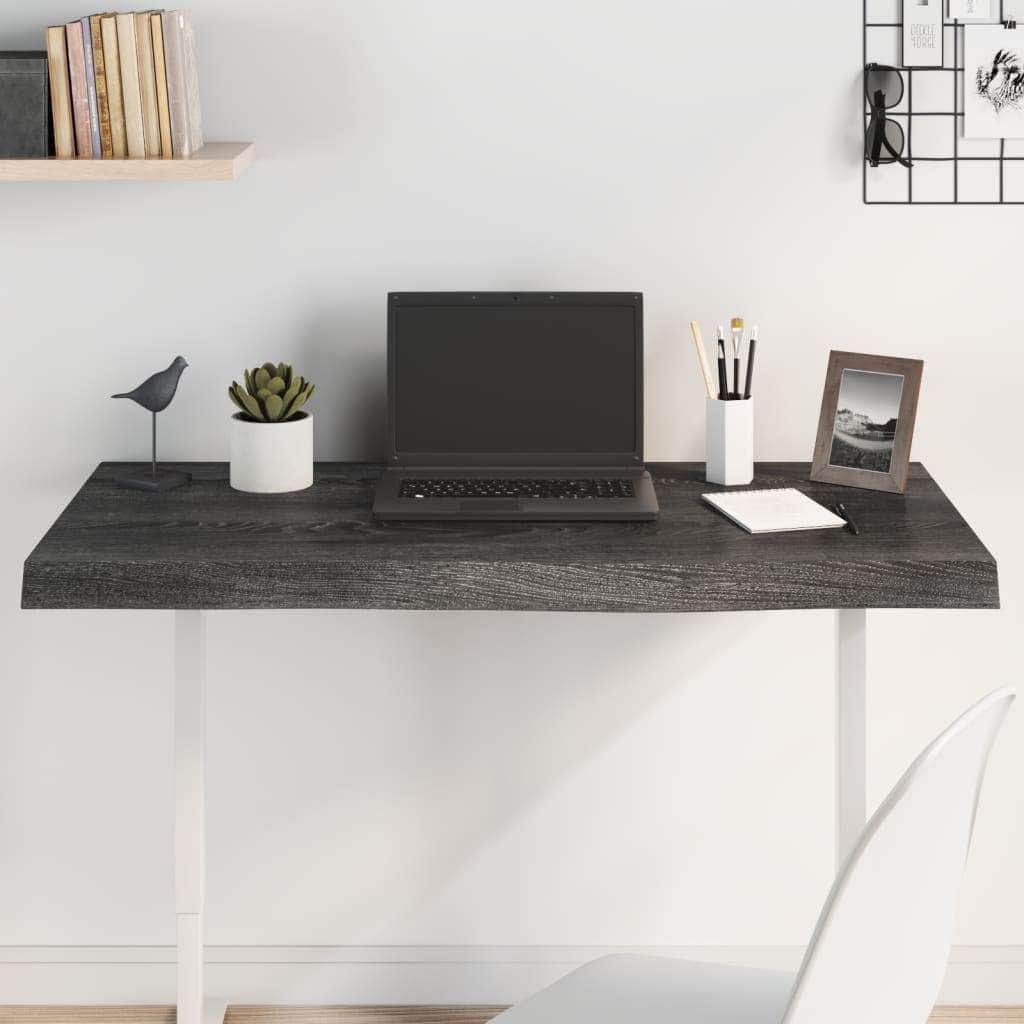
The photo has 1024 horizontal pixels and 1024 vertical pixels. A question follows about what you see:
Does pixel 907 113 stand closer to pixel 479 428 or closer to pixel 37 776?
pixel 479 428

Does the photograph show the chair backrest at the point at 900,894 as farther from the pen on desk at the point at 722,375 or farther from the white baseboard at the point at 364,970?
the white baseboard at the point at 364,970

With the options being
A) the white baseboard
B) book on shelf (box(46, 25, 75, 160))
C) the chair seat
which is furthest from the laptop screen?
the white baseboard

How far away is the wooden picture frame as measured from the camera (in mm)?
1977

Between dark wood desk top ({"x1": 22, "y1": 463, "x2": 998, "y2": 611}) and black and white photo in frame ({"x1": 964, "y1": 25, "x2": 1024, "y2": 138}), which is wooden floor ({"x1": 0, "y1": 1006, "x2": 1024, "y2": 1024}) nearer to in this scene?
dark wood desk top ({"x1": 22, "y1": 463, "x2": 998, "y2": 611})

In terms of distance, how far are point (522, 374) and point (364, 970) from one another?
1020 mm

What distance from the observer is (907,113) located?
81.2 inches

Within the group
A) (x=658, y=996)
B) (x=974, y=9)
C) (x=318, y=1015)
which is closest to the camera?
(x=658, y=996)

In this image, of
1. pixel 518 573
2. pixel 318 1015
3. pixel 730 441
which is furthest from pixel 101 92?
pixel 318 1015

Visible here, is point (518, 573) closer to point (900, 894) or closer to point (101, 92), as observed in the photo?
point (900, 894)

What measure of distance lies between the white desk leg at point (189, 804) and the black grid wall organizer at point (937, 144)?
1.18 meters

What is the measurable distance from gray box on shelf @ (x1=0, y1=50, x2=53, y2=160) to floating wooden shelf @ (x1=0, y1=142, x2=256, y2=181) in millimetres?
45

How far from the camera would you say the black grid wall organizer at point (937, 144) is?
2.05m

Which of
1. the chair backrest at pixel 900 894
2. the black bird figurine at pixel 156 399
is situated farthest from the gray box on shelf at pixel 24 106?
the chair backrest at pixel 900 894

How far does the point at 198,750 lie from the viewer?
77.2 inches
